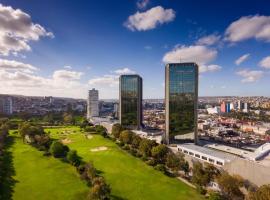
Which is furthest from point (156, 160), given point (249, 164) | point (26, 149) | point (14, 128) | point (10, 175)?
point (14, 128)

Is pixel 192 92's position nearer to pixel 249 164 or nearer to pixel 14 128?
pixel 249 164

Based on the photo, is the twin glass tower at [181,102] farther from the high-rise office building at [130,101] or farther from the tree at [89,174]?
the tree at [89,174]

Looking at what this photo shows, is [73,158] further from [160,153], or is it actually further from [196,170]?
[196,170]

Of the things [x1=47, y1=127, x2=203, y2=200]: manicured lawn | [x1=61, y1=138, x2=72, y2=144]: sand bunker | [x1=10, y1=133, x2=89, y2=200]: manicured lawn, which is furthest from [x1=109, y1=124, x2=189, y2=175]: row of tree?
[x1=61, y1=138, x2=72, y2=144]: sand bunker

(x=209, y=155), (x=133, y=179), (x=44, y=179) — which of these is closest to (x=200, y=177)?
(x=209, y=155)

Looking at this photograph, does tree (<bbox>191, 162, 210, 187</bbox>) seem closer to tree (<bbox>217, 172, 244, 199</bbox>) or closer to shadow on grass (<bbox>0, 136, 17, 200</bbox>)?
tree (<bbox>217, 172, 244, 199</bbox>)

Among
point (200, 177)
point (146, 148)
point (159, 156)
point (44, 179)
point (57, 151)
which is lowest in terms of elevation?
point (44, 179)

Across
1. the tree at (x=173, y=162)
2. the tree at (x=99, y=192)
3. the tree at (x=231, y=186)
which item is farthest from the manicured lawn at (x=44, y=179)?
the tree at (x=231, y=186)

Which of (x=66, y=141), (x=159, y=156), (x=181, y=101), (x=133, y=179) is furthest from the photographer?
(x=66, y=141)
